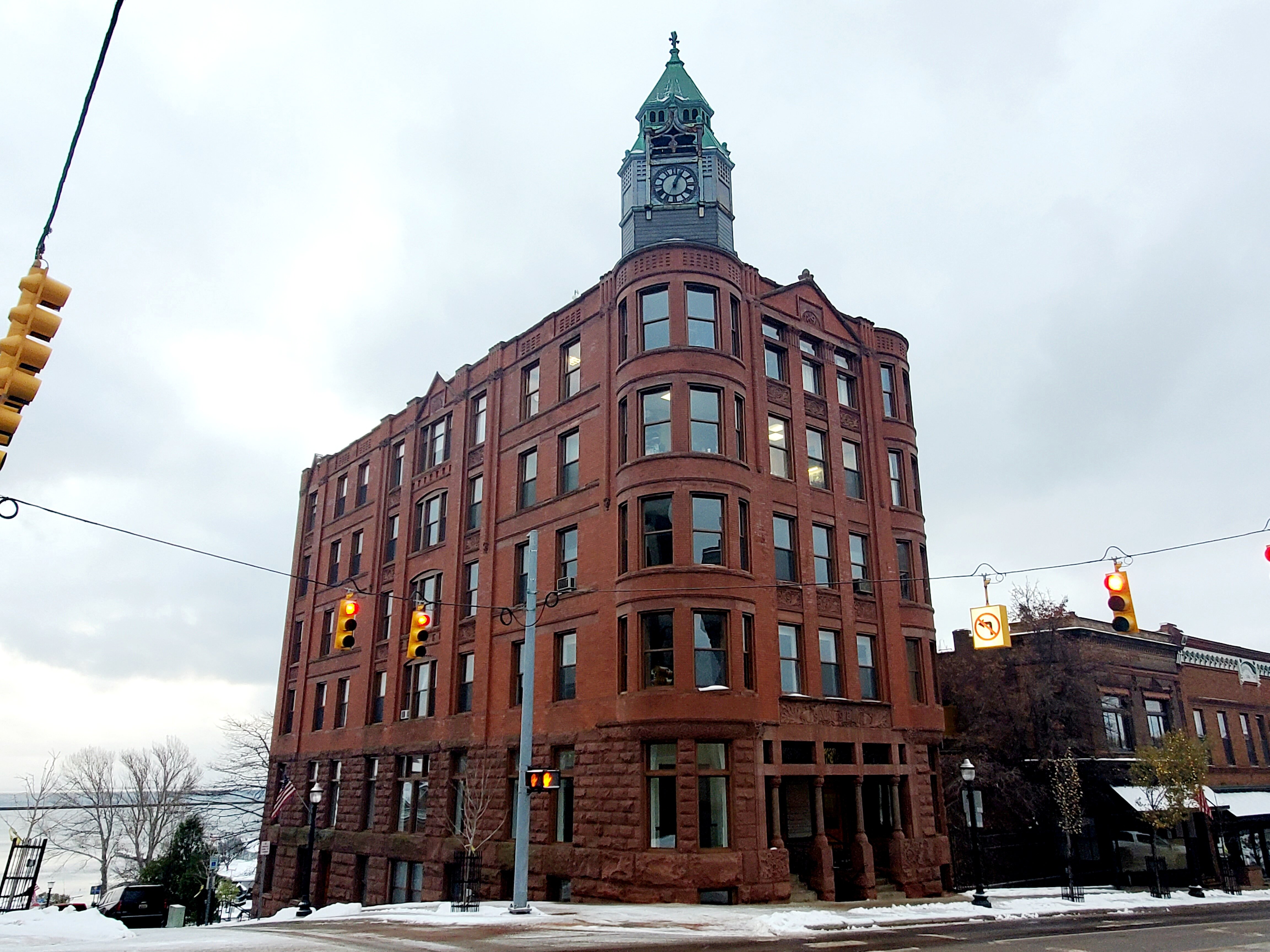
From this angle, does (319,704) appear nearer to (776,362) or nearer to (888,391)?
(776,362)

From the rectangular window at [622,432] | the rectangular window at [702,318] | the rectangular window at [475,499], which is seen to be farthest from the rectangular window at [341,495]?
the rectangular window at [702,318]

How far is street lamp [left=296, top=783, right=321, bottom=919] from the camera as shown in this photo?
28797 millimetres

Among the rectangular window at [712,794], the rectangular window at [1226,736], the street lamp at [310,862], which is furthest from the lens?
the rectangular window at [1226,736]

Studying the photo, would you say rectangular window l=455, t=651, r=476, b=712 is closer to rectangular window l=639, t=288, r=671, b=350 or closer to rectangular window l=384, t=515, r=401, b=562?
rectangular window l=384, t=515, r=401, b=562

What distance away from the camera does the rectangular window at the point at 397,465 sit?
41.5 meters

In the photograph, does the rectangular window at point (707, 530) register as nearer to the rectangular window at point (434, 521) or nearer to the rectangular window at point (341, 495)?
the rectangular window at point (434, 521)

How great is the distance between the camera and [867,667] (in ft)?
97.3

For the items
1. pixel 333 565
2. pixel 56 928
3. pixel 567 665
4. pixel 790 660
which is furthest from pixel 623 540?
pixel 333 565

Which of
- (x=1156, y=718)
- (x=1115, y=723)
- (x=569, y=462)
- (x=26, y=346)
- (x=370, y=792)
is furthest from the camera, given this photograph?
(x=1156, y=718)

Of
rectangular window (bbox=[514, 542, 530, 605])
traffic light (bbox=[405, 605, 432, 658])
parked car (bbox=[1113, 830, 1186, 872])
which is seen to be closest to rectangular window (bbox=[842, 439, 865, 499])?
rectangular window (bbox=[514, 542, 530, 605])

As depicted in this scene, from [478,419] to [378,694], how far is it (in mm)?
12418

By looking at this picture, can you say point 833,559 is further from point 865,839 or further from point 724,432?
point 865,839

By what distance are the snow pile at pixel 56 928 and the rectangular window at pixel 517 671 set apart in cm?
1313

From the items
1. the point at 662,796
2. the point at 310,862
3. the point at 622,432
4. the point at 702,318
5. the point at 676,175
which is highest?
the point at 676,175
